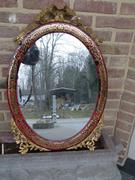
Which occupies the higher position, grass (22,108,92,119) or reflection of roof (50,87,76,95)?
reflection of roof (50,87,76,95)

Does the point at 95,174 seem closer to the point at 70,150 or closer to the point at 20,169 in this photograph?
the point at 70,150

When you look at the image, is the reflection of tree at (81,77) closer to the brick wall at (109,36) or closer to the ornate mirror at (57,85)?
the ornate mirror at (57,85)

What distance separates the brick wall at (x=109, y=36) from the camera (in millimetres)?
1484

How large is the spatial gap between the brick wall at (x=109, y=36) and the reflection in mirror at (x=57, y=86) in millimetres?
156

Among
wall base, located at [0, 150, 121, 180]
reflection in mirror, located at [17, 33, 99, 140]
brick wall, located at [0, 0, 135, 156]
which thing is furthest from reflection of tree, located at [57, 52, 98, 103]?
wall base, located at [0, 150, 121, 180]

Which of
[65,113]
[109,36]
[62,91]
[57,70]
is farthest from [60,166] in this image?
[109,36]

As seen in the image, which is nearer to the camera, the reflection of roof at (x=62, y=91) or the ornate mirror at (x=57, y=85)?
the ornate mirror at (x=57, y=85)

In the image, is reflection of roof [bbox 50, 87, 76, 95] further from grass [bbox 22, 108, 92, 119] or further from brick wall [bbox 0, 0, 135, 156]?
brick wall [bbox 0, 0, 135, 156]

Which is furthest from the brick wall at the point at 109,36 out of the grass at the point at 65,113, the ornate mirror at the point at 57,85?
the grass at the point at 65,113

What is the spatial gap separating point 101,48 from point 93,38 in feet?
0.48

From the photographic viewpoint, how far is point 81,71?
60.4 inches

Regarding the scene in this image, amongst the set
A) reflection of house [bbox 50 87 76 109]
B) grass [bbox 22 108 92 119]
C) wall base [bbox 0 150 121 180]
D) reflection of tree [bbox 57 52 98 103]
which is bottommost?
wall base [bbox 0 150 121 180]

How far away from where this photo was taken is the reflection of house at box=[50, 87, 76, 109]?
156 cm

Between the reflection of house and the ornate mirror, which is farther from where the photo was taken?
the reflection of house
